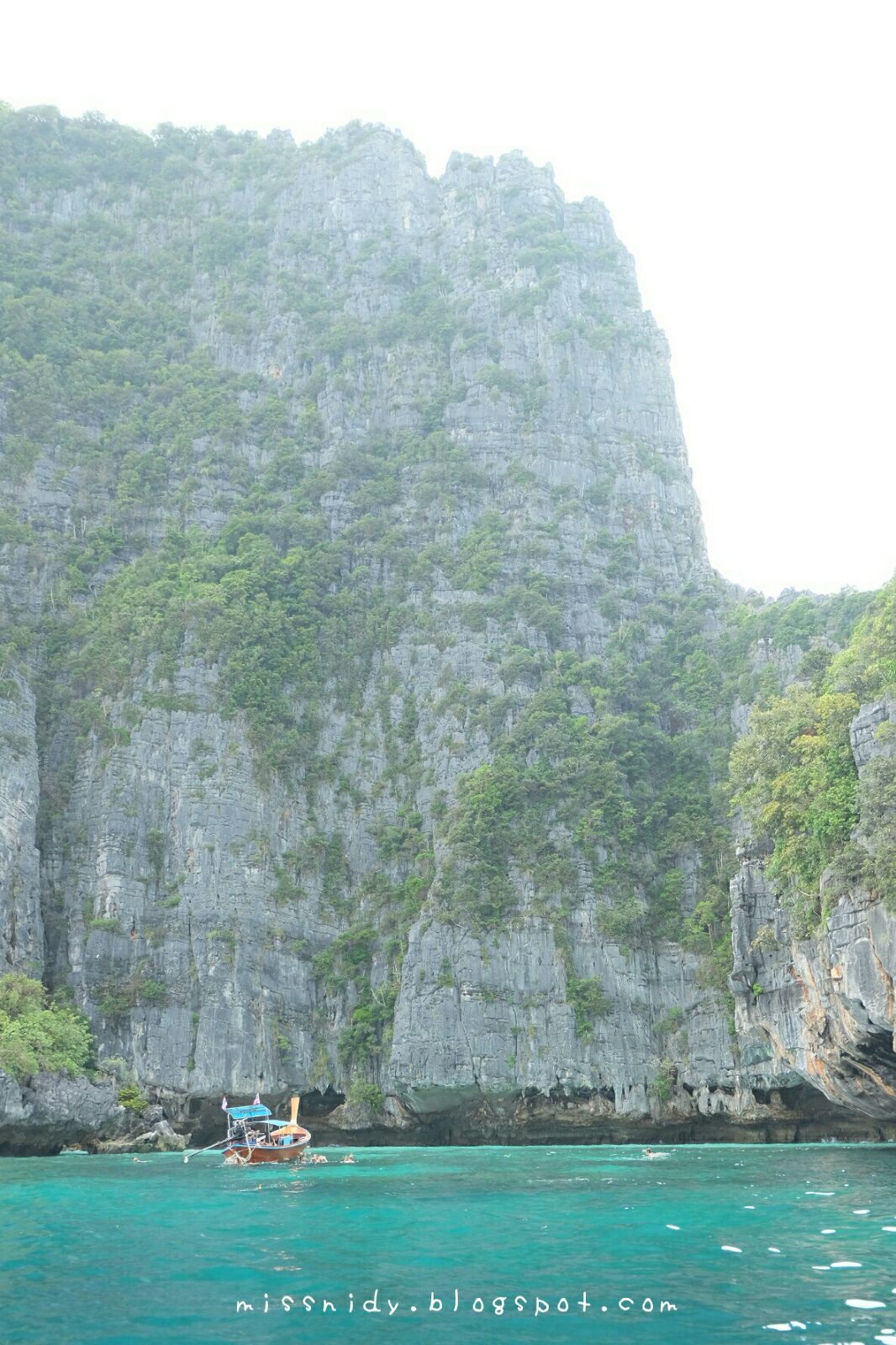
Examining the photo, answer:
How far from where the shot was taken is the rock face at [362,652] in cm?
5078

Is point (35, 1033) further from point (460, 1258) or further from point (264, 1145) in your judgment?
point (460, 1258)

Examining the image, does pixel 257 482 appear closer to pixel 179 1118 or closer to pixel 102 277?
pixel 102 277

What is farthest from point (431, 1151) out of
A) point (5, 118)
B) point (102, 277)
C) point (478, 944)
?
point (5, 118)

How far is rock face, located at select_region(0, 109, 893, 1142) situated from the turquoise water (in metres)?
11.2

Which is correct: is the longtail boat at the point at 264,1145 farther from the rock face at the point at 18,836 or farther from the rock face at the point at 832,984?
the rock face at the point at 18,836

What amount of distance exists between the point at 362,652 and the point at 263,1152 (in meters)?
36.5

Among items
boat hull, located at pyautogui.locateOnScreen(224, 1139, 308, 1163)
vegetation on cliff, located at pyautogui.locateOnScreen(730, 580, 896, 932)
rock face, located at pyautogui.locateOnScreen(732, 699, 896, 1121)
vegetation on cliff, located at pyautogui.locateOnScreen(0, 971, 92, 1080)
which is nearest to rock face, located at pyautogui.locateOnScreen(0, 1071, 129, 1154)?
vegetation on cliff, located at pyautogui.locateOnScreen(0, 971, 92, 1080)

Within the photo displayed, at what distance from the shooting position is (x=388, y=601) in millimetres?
70000

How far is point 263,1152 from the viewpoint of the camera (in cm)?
3556

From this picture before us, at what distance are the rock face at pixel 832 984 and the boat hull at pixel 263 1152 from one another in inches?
649

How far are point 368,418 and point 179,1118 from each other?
153 ft

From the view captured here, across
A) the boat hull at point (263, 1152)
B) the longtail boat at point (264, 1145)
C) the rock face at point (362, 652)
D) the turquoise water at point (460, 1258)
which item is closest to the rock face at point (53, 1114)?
the rock face at point (362, 652)

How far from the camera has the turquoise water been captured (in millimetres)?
12078

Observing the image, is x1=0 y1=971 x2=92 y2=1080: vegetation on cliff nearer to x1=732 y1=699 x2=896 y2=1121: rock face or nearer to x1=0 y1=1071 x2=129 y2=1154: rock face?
x1=0 y1=1071 x2=129 y2=1154: rock face
